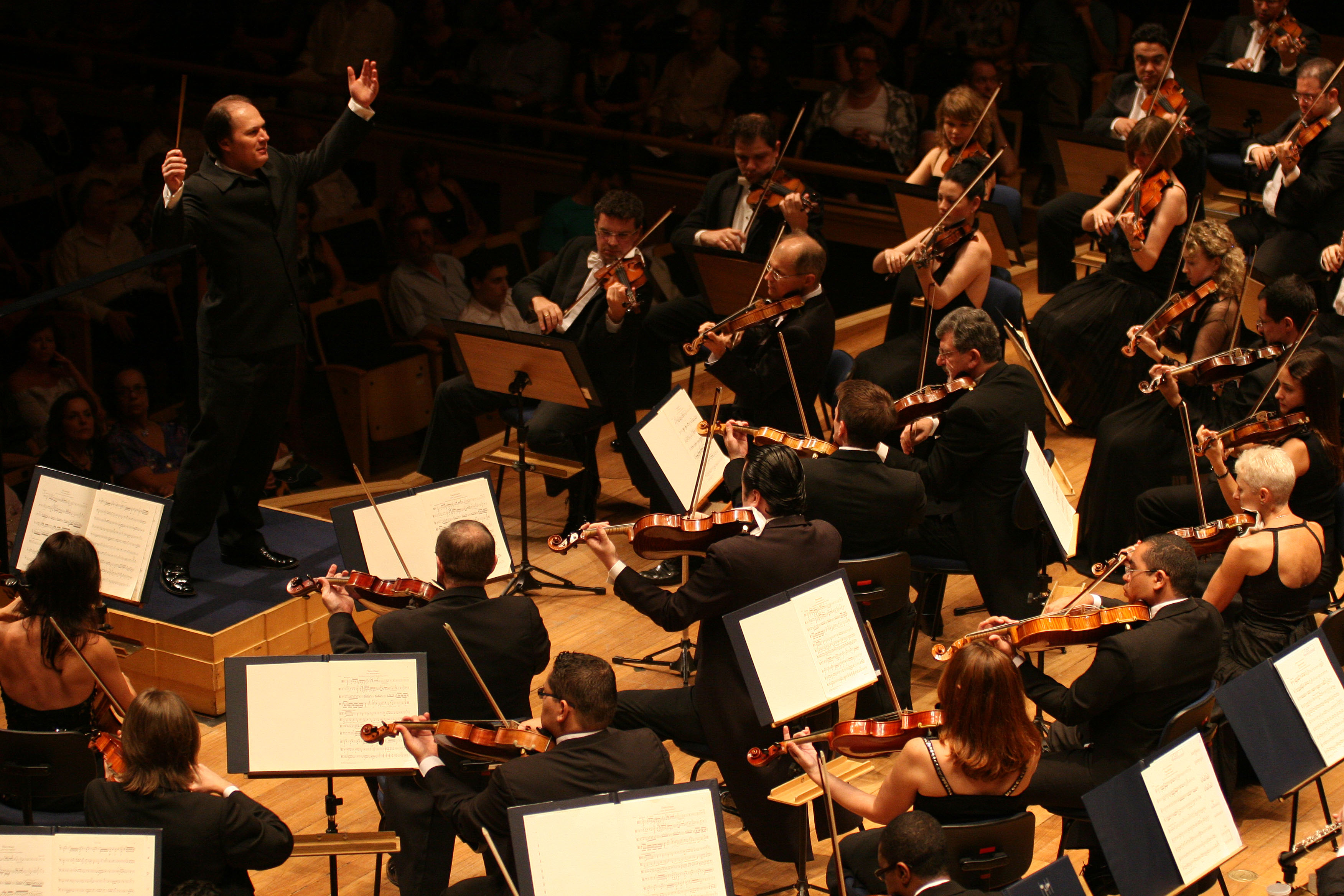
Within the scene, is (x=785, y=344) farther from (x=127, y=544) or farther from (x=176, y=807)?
(x=176, y=807)

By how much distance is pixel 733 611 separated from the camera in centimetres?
376

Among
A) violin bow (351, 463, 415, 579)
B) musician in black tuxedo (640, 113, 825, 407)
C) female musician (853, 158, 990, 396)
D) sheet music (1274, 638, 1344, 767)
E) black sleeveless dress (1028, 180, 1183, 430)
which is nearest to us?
sheet music (1274, 638, 1344, 767)

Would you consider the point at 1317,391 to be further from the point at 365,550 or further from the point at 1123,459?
the point at 365,550

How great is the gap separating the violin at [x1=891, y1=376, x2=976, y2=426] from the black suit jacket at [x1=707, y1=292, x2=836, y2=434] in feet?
1.69

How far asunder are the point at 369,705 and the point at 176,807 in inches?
20.0

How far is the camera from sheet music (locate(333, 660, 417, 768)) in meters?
3.46

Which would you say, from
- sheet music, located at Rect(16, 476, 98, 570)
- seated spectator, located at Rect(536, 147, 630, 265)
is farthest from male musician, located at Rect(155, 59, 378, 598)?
seated spectator, located at Rect(536, 147, 630, 265)

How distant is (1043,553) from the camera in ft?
16.6

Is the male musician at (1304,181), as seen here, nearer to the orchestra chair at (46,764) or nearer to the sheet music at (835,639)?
the sheet music at (835,639)

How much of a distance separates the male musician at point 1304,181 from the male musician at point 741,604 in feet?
12.9

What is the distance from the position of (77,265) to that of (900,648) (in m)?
4.69

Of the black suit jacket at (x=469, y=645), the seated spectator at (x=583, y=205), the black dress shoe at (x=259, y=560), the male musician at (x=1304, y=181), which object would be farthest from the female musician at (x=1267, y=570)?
the seated spectator at (x=583, y=205)

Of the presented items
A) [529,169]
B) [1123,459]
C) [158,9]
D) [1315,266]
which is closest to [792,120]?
[529,169]

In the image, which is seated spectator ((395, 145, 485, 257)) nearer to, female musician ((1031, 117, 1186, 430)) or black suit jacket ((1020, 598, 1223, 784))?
female musician ((1031, 117, 1186, 430))
